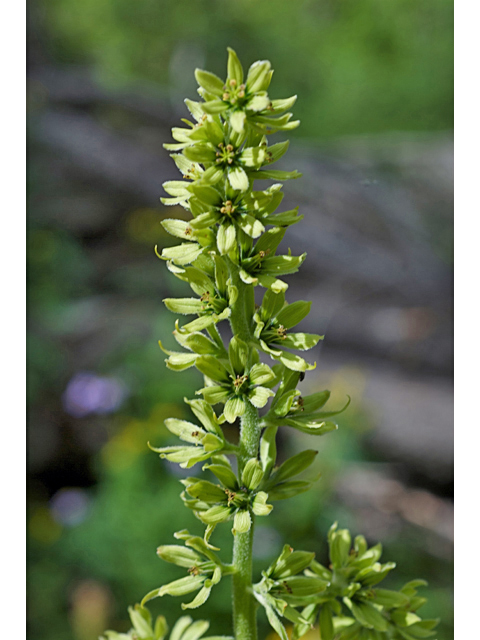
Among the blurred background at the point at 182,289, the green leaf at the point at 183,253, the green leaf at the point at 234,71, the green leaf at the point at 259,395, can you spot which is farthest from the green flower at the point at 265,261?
the blurred background at the point at 182,289

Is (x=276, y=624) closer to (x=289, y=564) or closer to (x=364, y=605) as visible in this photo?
(x=289, y=564)

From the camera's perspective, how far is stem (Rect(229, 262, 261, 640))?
4.22 feet

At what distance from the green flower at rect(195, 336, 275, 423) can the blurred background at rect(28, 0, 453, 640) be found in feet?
10.6

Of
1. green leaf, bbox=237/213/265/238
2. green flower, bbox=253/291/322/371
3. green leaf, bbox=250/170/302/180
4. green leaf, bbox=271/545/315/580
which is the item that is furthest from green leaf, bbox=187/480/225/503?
green leaf, bbox=250/170/302/180

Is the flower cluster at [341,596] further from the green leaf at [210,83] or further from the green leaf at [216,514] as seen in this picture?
the green leaf at [210,83]

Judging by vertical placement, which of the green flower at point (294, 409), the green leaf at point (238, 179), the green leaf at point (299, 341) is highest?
the green leaf at point (238, 179)

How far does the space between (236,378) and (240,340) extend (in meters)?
0.09

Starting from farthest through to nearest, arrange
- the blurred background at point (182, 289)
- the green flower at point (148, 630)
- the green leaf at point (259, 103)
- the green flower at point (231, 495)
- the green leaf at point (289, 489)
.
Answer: the blurred background at point (182, 289), the green flower at point (148, 630), the green leaf at point (289, 489), the green flower at point (231, 495), the green leaf at point (259, 103)

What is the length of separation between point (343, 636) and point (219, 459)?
551mm

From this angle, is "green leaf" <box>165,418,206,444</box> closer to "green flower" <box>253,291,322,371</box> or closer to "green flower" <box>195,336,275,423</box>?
"green flower" <box>195,336,275,423</box>

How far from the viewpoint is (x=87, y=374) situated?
610 cm

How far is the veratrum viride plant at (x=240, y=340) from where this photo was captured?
1.21 meters

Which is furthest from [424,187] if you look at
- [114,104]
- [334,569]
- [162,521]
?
[334,569]

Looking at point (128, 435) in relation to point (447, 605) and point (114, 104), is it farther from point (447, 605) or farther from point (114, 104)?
point (114, 104)
